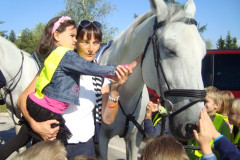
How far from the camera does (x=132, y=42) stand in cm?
214

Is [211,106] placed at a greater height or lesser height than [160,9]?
lesser

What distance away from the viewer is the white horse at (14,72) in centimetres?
347

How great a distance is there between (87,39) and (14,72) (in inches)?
82.3

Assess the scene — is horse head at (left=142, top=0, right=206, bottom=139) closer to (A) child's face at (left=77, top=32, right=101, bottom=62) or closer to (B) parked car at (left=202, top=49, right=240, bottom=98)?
(A) child's face at (left=77, top=32, right=101, bottom=62)

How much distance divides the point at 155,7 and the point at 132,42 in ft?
1.32

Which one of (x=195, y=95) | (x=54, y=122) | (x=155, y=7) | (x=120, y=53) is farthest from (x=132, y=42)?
→ (x=54, y=122)

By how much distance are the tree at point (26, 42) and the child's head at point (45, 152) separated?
3617 cm

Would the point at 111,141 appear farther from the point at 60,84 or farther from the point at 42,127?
the point at 60,84

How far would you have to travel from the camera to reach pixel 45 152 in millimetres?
1252

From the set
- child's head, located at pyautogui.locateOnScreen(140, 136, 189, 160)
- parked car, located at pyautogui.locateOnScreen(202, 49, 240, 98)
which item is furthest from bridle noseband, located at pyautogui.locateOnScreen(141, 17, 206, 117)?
parked car, located at pyautogui.locateOnScreen(202, 49, 240, 98)

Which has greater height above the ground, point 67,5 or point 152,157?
point 67,5

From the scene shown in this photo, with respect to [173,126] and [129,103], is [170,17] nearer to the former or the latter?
[173,126]

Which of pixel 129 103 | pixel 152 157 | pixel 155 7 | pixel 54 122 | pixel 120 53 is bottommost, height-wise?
pixel 129 103

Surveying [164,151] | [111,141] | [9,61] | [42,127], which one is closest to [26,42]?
[111,141]
